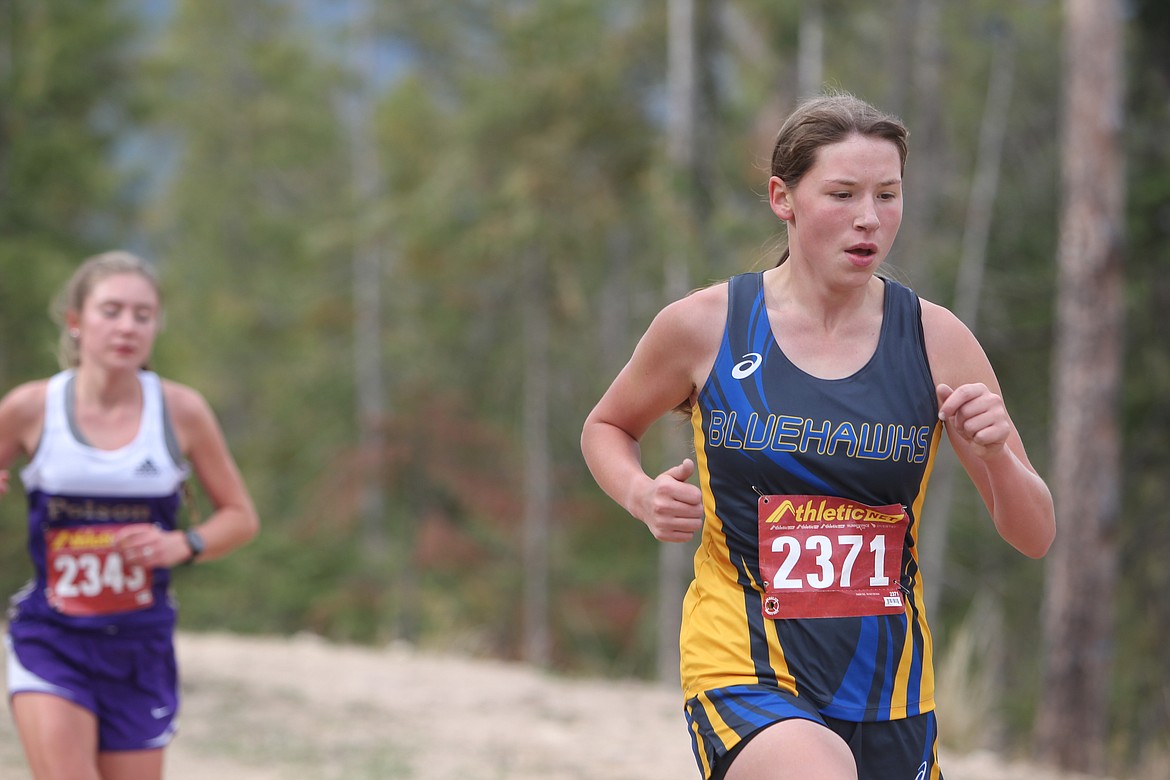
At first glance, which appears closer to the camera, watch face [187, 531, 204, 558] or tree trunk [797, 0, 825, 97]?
watch face [187, 531, 204, 558]

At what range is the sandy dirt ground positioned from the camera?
688 centimetres

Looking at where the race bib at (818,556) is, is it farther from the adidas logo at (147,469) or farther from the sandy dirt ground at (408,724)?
the sandy dirt ground at (408,724)

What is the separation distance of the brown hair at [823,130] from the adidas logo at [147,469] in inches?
89.2

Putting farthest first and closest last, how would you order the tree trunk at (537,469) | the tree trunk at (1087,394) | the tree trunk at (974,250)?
the tree trunk at (537,469) → the tree trunk at (974,250) → the tree trunk at (1087,394)

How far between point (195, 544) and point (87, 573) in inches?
13.3

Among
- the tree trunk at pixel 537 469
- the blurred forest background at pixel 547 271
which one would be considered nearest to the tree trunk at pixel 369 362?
the blurred forest background at pixel 547 271

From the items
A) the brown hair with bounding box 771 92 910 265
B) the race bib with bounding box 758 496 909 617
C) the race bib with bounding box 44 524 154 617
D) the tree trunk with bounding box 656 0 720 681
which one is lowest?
the race bib with bounding box 44 524 154 617

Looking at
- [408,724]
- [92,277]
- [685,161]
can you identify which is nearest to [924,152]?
[685,161]

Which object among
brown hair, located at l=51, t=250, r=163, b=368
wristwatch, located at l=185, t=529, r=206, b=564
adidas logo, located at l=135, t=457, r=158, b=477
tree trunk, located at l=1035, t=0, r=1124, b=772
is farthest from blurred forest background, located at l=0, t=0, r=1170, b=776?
brown hair, located at l=51, t=250, r=163, b=368

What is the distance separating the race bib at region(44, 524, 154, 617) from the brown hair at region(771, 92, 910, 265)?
2.41m

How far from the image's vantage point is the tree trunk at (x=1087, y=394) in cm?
1002

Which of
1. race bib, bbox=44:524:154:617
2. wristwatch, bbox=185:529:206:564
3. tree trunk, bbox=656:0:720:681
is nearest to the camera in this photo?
race bib, bbox=44:524:154:617

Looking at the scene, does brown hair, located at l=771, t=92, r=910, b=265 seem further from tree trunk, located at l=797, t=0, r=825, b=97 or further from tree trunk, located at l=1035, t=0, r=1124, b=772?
tree trunk, located at l=797, t=0, r=825, b=97

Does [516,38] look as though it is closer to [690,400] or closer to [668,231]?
[668,231]
